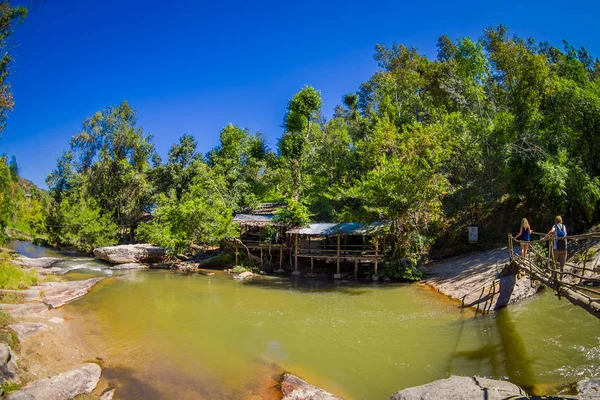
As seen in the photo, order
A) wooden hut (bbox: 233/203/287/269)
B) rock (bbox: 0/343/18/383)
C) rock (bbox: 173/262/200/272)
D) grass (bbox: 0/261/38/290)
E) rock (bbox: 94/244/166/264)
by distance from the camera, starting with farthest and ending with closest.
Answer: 1. rock (bbox: 94/244/166/264)
2. rock (bbox: 173/262/200/272)
3. wooden hut (bbox: 233/203/287/269)
4. grass (bbox: 0/261/38/290)
5. rock (bbox: 0/343/18/383)

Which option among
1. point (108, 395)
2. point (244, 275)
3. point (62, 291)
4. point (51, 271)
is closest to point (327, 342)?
point (108, 395)

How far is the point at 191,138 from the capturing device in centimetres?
3897

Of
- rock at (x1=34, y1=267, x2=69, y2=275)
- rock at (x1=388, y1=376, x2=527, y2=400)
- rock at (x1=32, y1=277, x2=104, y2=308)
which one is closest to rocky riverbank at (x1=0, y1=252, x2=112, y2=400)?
rock at (x1=32, y1=277, x2=104, y2=308)

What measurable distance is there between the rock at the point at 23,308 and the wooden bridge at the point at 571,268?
15215 mm

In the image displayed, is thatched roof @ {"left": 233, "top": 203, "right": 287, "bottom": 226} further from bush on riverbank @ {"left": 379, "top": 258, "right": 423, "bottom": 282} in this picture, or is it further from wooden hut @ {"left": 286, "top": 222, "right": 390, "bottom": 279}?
bush on riverbank @ {"left": 379, "top": 258, "right": 423, "bottom": 282}

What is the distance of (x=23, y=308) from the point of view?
1227 centimetres

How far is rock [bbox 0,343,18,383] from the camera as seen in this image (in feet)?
22.8

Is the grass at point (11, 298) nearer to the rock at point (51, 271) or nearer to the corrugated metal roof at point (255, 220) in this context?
the rock at point (51, 271)

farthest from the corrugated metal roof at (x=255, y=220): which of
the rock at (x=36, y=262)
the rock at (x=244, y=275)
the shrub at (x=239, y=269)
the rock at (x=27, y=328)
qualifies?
the rock at (x=27, y=328)

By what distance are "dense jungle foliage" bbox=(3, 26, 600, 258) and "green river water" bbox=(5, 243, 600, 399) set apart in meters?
6.79

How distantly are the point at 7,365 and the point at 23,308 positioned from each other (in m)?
6.19

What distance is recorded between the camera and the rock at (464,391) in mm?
6094

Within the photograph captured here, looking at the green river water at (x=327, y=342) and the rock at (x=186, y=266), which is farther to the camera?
the rock at (x=186, y=266)

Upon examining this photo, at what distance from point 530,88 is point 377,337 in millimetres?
18958
